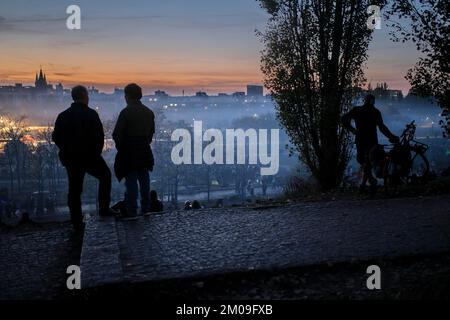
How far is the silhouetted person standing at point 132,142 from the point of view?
27.4ft

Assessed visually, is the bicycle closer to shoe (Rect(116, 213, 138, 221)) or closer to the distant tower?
shoe (Rect(116, 213, 138, 221))

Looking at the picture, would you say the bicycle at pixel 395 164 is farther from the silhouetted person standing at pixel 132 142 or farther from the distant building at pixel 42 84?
the distant building at pixel 42 84

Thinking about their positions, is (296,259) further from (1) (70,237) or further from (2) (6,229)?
(2) (6,229)

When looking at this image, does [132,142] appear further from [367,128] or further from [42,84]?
[42,84]

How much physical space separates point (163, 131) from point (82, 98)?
73.5m

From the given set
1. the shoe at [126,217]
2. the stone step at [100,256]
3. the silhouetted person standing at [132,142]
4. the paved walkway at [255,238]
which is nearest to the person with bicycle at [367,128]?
the paved walkway at [255,238]

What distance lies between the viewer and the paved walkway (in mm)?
5148

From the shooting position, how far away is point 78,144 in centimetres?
777

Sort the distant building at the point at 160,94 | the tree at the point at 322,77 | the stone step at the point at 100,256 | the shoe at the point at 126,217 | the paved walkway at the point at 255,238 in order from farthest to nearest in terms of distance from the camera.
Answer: the distant building at the point at 160,94, the tree at the point at 322,77, the shoe at the point at 126,217, the paved walkway at the point at 255,238, the stone step at the point at 100,256

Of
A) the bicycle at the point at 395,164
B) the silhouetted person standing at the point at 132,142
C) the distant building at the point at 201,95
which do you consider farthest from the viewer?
the distant building at the point at 201,95

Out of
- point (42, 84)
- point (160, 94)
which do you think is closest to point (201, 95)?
point (160, 94)

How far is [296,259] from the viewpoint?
5293 millimetres

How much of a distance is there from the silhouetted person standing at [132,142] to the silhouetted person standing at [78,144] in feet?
1.48
